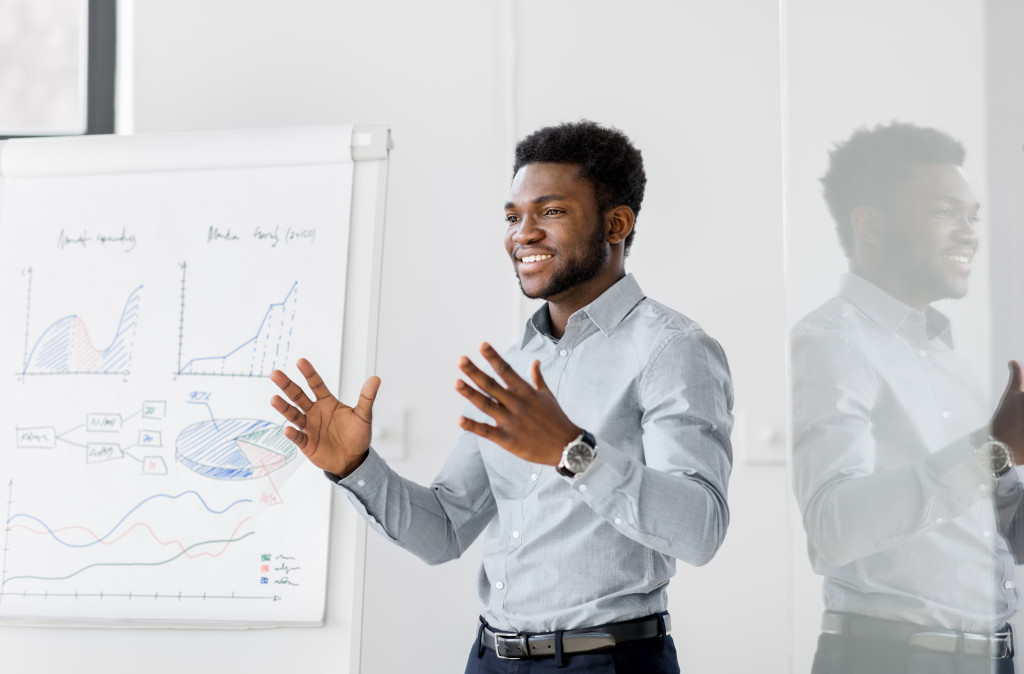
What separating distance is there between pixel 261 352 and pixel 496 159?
774 millimetres

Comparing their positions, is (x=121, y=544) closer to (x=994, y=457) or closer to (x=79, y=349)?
(x=79, y=349)

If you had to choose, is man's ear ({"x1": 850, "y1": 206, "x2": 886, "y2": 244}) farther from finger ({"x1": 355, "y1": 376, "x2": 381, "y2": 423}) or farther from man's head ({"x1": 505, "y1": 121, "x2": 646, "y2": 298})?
finger ({"x1": 355, "y1": 376, "x2": 381, "y2": 423})

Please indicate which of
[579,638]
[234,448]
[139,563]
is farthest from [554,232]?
[139,563]

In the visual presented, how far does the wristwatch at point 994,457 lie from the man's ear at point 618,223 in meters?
0.67

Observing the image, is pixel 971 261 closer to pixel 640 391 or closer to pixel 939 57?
pixel 939 57

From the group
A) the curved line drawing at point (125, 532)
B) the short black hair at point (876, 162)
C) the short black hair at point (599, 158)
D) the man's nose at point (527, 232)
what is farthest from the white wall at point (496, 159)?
the short black hair at point (876, 162)

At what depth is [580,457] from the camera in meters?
1.05

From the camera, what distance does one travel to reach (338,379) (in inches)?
70.1

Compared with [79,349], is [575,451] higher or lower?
lower

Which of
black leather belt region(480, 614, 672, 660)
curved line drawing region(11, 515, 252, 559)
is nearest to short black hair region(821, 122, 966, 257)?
black leather belt region(480, 614, 672, 660)

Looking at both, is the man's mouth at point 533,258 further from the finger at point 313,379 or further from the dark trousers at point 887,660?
the dark trousers at point 887,660

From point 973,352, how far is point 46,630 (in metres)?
1.71

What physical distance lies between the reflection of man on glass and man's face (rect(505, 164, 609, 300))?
17.5 inches

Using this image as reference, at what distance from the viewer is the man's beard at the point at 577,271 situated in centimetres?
138
